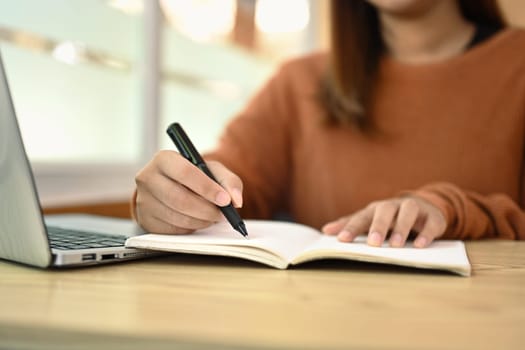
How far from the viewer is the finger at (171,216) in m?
0.68

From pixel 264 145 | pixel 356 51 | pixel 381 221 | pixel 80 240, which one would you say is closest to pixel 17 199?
pixel 80 240

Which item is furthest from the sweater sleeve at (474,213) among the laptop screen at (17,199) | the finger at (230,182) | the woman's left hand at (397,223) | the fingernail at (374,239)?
the laptop screen at (17,199)

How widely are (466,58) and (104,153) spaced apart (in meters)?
1.06

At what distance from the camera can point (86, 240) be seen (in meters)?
0.67

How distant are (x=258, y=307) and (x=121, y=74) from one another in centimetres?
151

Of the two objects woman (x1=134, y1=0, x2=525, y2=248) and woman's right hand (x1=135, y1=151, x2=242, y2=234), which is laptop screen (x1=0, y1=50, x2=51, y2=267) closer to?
woman's right hand (x1=135, y1=151, x2=242, y2=234)

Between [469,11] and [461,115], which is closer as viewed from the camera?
[461,115]

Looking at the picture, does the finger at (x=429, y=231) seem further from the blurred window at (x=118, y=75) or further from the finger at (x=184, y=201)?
the blurred window at (x=118, y=75)

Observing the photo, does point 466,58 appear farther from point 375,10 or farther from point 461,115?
point 375,10

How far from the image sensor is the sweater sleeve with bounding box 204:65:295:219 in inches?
48.1

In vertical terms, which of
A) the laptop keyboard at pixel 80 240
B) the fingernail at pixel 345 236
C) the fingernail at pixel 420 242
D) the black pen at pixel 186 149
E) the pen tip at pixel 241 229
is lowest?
the laptop keyboard at pixel 80 240

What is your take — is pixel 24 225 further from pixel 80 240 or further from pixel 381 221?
pixel 381 221

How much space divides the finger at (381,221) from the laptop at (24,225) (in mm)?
248

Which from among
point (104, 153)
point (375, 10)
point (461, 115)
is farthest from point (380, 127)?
point (104, 153)
